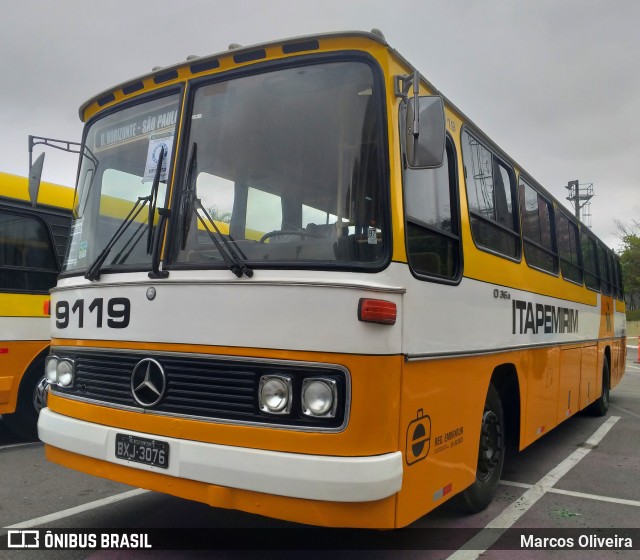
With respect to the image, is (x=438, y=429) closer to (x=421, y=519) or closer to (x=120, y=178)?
(x=421, y=519)

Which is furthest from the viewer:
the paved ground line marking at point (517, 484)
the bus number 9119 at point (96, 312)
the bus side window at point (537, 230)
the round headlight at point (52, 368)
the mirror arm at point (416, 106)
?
the bus side window at point (537, 230)

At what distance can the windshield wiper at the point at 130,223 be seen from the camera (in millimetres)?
3656

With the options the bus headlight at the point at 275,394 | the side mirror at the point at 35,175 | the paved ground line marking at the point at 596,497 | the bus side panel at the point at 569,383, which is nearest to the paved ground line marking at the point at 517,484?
the paved ground line marking at the point at 596,497

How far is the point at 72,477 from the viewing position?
18.4ft

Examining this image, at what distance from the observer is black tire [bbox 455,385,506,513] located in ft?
14.9

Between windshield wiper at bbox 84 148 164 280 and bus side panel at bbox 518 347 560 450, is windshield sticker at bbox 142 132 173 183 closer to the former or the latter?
windshield wiper at bbox 84 148 164 280

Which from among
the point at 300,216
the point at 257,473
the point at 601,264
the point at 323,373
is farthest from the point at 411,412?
the point at 601,264

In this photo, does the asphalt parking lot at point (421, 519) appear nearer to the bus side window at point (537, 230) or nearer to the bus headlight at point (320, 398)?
the bus headlight at point (320, 398)

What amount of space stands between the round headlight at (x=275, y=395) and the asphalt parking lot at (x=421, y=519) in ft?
4.22

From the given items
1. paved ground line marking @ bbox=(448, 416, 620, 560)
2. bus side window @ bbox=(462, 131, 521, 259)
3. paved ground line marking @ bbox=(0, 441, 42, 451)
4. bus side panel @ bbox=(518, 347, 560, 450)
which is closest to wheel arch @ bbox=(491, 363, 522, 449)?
bus side panel @ bbox=(518, 347, 560, 450)

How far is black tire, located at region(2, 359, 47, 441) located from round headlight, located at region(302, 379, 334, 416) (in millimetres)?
4563

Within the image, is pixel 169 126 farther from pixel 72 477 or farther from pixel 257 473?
pixel 72 477

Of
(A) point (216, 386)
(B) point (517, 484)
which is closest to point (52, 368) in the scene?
(A) point (216, 386)

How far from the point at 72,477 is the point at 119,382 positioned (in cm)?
257
